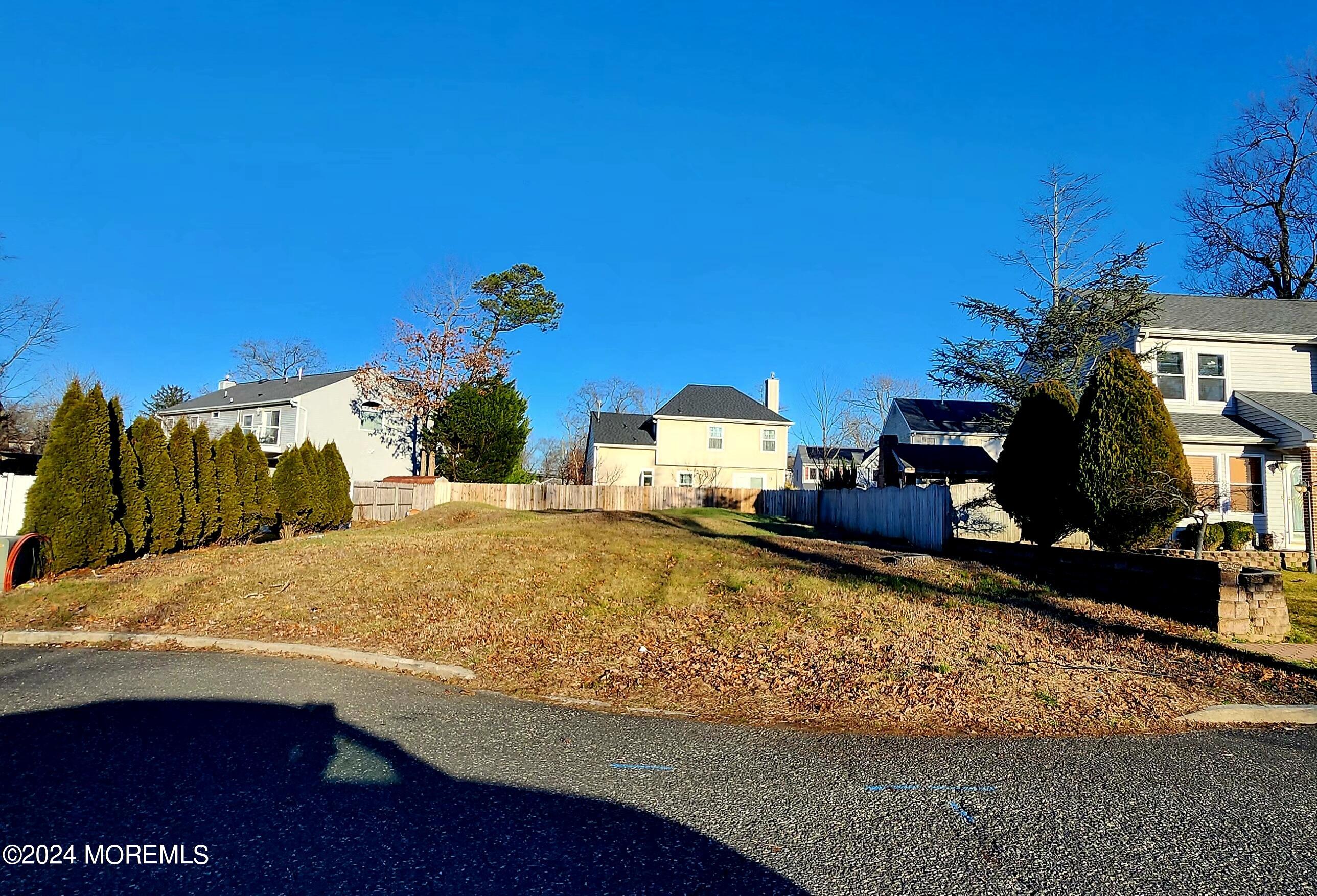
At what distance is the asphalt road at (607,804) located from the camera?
3.36 m

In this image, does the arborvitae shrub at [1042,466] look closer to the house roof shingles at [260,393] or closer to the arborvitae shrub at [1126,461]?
the arborvitae shrub at [1126,461]

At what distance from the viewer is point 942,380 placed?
24.6 metres

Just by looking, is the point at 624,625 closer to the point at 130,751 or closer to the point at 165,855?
the point at 130,751

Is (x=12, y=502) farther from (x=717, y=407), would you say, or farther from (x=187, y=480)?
(x=717, y=407)

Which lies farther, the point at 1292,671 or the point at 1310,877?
the point at 1292,671

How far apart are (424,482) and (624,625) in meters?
25.1

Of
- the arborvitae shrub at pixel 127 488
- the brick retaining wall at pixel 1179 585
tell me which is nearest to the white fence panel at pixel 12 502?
the arborvitae shrub at pixel 127 488

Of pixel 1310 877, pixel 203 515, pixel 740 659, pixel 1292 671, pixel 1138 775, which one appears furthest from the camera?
pixel 203 515

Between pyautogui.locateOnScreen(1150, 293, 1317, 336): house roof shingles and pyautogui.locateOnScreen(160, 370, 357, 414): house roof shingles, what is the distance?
3601cm

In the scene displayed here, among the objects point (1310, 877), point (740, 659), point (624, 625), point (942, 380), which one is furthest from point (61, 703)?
point (942, 380)

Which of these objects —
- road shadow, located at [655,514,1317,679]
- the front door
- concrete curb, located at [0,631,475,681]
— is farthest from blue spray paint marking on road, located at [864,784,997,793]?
the front door

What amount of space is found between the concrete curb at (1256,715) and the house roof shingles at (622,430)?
3619 centimetres

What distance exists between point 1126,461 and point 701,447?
2971 cm

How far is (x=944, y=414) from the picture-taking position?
32.2 meters
